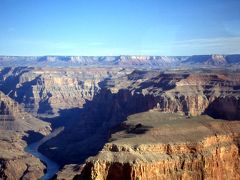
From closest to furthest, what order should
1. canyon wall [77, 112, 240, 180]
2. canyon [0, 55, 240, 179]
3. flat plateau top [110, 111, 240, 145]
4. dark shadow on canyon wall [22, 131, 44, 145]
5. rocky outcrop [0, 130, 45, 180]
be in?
canyon wall [77, 112, 240, 180] < canyon [0, 55, 240, 179] < flat plateau top [110, 111, 240, 145] < rocky outcrop [0, 130, 45, 180] < dark shadow on canyon wall [22, 131, 44, 145]

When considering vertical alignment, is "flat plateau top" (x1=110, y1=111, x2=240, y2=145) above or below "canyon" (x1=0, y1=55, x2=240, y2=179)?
above

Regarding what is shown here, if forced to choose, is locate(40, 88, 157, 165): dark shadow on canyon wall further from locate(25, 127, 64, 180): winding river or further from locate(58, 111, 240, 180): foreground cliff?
locate(58, 111, 240, 180): foreground cliff

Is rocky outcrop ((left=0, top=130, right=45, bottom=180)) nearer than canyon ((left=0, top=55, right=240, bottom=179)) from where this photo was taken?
No

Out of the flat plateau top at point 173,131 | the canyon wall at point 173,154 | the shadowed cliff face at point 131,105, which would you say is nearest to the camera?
the canyon wall at point 173,154

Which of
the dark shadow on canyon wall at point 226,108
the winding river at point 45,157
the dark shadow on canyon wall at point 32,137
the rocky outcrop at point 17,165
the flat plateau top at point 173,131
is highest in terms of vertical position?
the flat plateau top at point 173,131

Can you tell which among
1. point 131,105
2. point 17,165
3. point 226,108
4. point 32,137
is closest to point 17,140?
point 32,137

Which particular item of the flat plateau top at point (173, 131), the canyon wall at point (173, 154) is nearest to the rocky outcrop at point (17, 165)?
the flat plateau top at point (173, 131)

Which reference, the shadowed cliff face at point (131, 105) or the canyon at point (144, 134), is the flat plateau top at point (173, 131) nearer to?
the canyon at point (144, 134)

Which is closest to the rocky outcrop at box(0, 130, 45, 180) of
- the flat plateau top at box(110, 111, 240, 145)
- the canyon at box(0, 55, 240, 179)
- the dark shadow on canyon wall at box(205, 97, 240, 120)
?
the canyon at box(0, 55, 240, 179)
